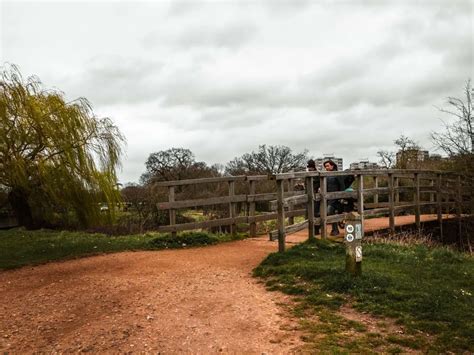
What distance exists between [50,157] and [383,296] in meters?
7.22

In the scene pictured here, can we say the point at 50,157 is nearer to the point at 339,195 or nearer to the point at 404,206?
the point at 339,195

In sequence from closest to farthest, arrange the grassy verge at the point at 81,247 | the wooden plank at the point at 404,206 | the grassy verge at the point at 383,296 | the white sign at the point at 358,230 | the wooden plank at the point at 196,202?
the grassy verge at the point at 383,296
the white sign at the point at 358,230
the grassy verge at the point at 81,247
the wooden plank at the point at 196,202
the wooden plank at the point at 404,206

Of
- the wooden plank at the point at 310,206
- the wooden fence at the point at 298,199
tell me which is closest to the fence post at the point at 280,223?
the wooden fence at the point at 298,199

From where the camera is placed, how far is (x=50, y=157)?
941 centimetres

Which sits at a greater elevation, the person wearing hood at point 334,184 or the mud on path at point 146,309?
the person wearing hood at point 334,184

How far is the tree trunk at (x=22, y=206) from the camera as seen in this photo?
9453 mm

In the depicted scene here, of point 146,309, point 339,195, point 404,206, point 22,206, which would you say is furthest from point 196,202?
point 404,206

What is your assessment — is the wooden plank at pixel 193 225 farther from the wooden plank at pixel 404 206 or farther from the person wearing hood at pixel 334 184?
the wooden plank at pixel 404 206

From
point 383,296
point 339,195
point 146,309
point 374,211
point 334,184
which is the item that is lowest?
point 146,309

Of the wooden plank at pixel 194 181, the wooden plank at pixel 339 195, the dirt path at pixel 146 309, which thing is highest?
the wooden plank at pixel 194 181

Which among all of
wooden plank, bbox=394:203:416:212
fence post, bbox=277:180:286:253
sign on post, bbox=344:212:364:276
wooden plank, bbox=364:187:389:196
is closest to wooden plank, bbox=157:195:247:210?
fence post, bbox=277:180:286:253

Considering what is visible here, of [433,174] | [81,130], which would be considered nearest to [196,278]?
[81,130]

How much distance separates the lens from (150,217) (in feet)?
76.5

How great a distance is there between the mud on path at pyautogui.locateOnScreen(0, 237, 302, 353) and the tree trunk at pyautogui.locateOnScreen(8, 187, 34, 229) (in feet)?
4.97
